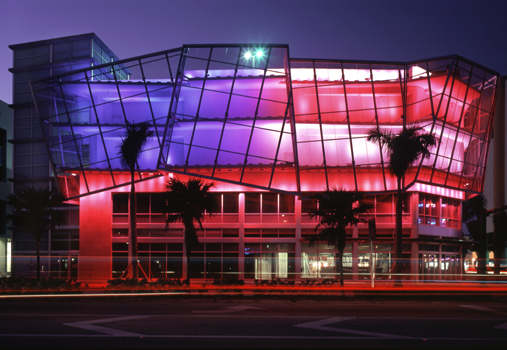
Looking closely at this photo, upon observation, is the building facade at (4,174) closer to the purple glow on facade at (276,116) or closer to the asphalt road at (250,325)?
the purple glow on facade at (276,116)

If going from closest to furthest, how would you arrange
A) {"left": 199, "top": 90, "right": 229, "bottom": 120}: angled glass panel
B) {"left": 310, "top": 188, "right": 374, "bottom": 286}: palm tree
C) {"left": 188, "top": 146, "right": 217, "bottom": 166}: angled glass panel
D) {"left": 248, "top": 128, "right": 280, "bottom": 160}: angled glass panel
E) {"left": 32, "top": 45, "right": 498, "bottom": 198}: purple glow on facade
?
1. {"left": 310, "top": 188, "right": 374, "bottom": 286}: palm tree
2. {"left": 32, "top": 45, "right": 498, "bottom": 198}: purple glow on facade
3. {"left": 188, "top": 146, "right": 217, "bottom": 166}: angled glass panel
4. {"left": 248, "top": 128, "right": 280, "bottom": 160}: angled glass panel
5. {"left": 199, "top": 90, "right": 229, "bottom": 120}: angled glass panel

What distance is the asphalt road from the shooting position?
35.7 feet

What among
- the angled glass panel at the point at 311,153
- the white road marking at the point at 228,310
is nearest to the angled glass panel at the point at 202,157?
the angled glass panel at the point at 311,153

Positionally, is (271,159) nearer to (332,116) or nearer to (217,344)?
(332,116)

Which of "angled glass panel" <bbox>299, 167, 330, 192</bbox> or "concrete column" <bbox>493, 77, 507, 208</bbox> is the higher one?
"concrete column" <bbox>493, 77, 507, 208</bbox>

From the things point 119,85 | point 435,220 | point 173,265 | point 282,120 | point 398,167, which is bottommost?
point 173,265

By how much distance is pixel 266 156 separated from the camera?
124ft

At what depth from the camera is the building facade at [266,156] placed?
121 feet

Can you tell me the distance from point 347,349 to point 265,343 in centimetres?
177

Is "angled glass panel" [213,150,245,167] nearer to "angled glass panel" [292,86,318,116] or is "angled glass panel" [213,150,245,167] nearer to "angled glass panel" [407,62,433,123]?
"angled glass panel" [292,86,318,116]

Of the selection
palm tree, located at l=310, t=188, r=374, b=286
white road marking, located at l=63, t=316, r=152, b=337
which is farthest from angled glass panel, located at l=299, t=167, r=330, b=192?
white road marking, located at l=63, t=316, r=152, b=337

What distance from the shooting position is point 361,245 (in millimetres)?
37562

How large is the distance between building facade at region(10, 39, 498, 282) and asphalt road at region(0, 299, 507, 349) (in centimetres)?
1859

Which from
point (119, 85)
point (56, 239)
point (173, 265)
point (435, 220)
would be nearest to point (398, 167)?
point (435, 220)
